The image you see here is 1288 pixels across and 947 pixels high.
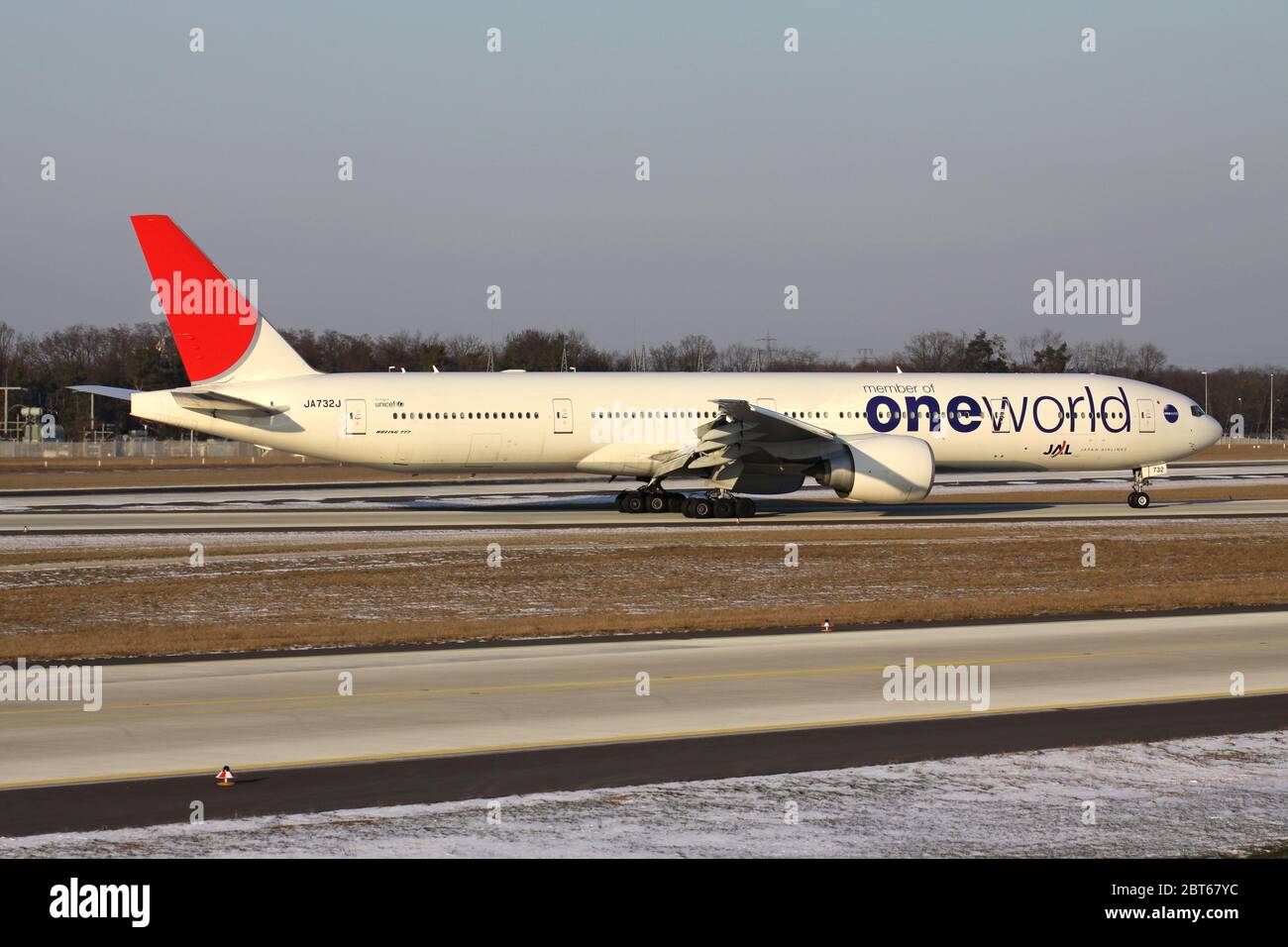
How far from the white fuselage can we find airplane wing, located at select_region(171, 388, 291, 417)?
205 millimetres

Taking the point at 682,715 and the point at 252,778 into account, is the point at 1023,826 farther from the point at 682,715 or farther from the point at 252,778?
the point at 252,778

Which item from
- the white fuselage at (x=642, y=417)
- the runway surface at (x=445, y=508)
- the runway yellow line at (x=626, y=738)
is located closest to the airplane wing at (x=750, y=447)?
the white fuselage at (x=642, y=417)

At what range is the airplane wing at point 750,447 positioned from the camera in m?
37.6

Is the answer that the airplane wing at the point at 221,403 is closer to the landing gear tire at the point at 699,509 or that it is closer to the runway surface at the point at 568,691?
the landing gear tire at the point at 699,509

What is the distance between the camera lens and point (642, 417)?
40.4 m

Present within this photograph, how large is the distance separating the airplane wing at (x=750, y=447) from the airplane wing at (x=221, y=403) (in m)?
11.5

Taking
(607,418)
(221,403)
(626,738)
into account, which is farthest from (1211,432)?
(626,738)

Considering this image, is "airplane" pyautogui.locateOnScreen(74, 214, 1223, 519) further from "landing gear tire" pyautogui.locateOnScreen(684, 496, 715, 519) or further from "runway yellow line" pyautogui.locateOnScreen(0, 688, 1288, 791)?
"runway yellow line" pyautogui.locateOnScreen(0, 688, 1288, 791)

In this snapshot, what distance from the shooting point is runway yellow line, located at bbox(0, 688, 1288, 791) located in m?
11.3

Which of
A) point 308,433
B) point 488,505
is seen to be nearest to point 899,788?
point 308,433

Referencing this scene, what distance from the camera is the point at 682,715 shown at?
14219 millimetres

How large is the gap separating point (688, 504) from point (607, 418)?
11.4 ft

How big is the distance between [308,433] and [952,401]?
63.6 ft

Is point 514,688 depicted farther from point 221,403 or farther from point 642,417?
point 221,403
